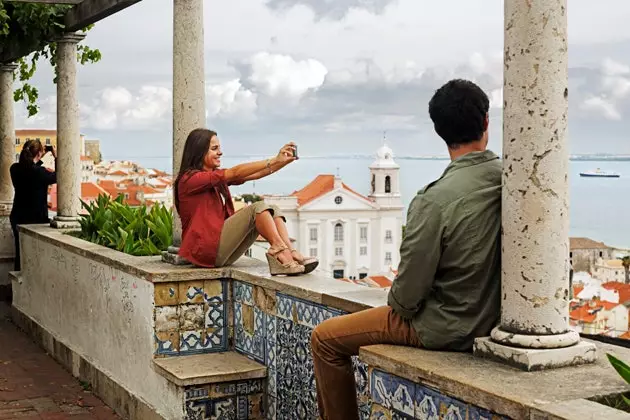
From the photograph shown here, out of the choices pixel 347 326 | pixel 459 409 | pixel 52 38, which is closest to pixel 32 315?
pixel 52 38

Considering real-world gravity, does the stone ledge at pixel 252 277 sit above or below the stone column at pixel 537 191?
below

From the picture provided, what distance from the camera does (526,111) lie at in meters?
3.20

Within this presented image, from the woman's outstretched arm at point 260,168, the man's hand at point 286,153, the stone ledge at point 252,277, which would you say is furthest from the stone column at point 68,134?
the man's hand at point 286,153

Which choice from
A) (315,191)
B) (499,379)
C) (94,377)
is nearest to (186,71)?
(94,377)

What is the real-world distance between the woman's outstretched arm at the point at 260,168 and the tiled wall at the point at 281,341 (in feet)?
1.97

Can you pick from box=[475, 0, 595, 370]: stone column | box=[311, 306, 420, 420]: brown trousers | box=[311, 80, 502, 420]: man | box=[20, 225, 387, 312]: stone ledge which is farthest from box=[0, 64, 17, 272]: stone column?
box=[475, 0, 595, 370]: stone column

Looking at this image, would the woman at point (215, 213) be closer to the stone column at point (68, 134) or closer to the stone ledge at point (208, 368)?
the stone ledge at point (208, 368)

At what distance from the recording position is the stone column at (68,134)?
9375 mm

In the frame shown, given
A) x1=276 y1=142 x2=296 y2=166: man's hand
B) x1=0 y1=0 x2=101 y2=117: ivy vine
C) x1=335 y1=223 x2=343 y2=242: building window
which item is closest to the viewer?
x1=276 y1=142 x2=296 y2=166: man's hand

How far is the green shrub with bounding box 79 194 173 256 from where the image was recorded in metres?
7.09

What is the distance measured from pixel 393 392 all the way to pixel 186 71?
340 centimetres

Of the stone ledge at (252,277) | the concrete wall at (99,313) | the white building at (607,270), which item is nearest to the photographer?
the stone ledge at (252,277)

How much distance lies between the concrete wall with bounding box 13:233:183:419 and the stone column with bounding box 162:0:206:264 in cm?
42

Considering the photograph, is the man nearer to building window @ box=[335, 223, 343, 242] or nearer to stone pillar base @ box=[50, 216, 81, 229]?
stone pillar base @ box=[50, 216, 81, 229]
